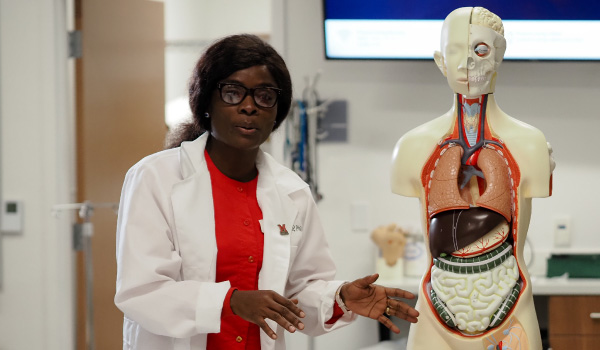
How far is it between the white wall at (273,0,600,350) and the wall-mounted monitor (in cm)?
21

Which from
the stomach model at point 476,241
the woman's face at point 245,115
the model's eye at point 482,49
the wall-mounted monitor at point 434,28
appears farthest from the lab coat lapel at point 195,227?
the wall-mounted monitor at point 434,28

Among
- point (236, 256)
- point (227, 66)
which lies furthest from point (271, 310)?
point (227, 66)

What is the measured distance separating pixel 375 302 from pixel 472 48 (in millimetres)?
851

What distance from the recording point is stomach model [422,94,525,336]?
1.96m

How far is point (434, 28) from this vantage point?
3.13 m

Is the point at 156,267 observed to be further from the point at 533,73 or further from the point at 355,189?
the point at 533,73

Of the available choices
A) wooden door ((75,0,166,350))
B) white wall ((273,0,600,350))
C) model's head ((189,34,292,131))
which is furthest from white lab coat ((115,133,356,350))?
wooden door ((75,0,166,350))

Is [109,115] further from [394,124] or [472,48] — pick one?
[472,48]

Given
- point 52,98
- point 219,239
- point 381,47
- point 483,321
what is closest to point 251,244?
point 219,239

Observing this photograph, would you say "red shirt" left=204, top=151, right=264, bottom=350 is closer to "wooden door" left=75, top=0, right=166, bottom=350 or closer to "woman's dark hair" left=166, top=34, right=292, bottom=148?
"woman's dark hair" left=166, top=34, right=292, bottom=148

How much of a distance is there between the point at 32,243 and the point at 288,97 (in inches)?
79.8

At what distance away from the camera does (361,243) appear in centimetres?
343

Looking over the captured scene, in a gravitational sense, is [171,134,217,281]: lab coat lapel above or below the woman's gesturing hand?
above

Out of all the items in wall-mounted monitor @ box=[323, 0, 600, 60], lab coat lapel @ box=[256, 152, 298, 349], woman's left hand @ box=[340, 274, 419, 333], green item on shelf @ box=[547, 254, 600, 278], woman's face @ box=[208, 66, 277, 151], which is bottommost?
green item on shelf @ box=[547, 254, 600, 278]
